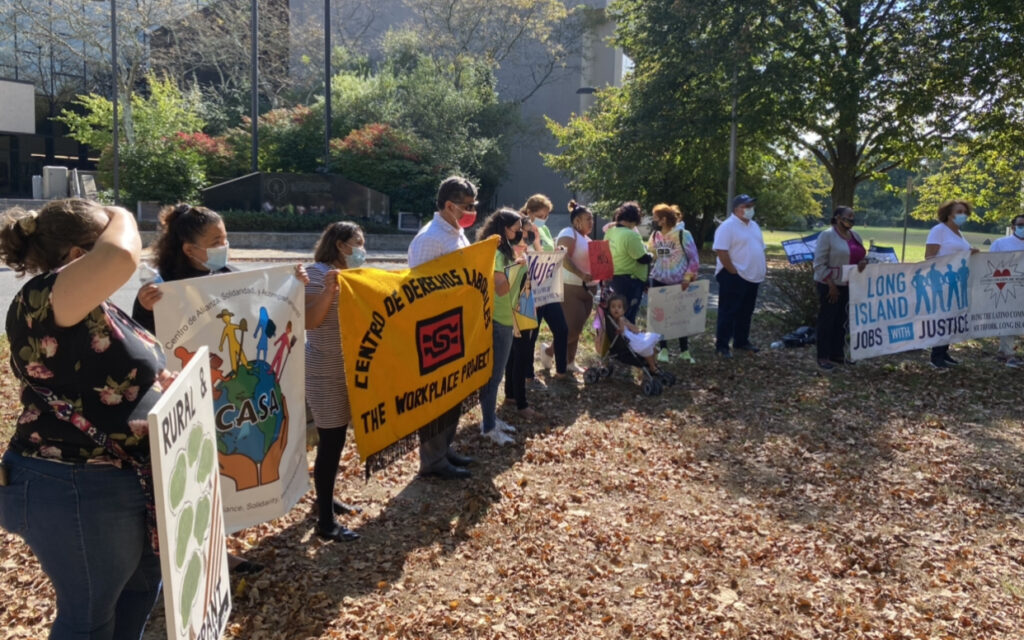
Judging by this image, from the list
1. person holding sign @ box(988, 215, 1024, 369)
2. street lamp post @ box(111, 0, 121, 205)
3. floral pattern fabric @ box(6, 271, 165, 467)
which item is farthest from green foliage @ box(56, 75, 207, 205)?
floral pattern fabric @ box(6, 271, 165, 467)

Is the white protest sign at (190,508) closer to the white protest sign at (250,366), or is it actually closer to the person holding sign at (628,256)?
the white protest sign at (250,366)

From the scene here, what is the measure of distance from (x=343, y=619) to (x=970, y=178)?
70.1 ft

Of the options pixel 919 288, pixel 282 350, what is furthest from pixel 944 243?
pixel 282 350

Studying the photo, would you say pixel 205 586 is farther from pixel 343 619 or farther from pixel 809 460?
pixel 809 460

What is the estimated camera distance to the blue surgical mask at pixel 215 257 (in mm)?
4043

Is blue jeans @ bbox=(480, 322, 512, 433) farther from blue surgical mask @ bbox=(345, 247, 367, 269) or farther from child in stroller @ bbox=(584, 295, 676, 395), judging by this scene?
child in stroller @ bbox=(584, 295, 676, 395)

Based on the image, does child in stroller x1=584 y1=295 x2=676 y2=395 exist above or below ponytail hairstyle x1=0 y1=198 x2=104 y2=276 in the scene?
below

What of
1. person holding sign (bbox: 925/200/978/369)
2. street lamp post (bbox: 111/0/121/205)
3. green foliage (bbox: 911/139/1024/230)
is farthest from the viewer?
street lamp post (bbox: 111/0/121/205)

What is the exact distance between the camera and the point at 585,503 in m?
5.40

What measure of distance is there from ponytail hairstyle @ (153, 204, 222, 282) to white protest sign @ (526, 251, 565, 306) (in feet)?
14.0

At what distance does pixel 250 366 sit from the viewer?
3.98 m

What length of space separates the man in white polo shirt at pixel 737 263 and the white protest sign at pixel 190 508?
23.8 feet

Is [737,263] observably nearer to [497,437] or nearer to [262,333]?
[497,437]

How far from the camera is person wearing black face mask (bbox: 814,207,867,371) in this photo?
896 cm
